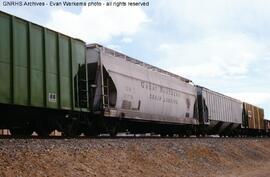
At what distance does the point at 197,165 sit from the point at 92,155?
21.5 feet

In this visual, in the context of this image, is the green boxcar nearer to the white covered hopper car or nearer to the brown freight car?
the white covered hopper car

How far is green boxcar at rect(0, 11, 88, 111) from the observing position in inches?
493

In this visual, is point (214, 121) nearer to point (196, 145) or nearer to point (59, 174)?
point (196, 145)

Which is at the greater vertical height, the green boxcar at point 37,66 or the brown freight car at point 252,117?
the green boxcar at point 37,66

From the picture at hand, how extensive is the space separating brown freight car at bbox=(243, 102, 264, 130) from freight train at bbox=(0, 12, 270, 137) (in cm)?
1850

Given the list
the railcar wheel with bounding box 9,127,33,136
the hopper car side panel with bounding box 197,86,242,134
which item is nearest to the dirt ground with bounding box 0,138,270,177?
the railcar wheel with bounding box 9,127,33,136

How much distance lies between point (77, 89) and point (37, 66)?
2.60 metres

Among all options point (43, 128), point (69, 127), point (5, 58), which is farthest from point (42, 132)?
point (5, 58)

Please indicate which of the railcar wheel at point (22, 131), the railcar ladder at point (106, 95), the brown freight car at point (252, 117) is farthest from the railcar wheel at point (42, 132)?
the brown freight car at point (252, 117)

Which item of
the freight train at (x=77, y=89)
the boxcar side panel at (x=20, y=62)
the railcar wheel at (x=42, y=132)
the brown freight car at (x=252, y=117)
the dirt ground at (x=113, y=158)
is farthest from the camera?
the brown freight car at (x=252, y=117)

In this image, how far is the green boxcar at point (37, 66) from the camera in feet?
41.1

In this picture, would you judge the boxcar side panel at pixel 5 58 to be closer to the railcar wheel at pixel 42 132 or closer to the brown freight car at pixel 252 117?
the railcar wheel at pixel 42 132

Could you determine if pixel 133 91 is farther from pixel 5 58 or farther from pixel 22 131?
pixel 5 58

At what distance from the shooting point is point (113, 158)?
1338 cm
